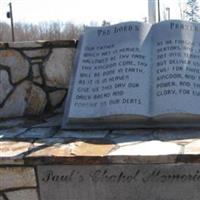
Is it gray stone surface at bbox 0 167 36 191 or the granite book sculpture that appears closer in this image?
gray stone surface at bbox 0 167 36 191

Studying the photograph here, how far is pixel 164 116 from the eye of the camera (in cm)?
399

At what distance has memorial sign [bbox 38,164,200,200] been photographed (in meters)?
3.28

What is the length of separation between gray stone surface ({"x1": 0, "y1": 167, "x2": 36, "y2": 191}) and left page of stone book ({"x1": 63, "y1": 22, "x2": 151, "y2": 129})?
2.60 feet

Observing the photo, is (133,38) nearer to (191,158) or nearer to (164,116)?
(164,116)

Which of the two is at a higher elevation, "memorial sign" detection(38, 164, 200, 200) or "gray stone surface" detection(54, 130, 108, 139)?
"gray stone surface" detection(54, 130, 108, 139)

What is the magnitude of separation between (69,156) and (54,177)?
0.19m

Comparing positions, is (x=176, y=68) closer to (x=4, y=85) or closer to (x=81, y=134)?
(x=81, y=134)

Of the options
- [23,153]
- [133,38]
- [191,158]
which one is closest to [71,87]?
[133,38]

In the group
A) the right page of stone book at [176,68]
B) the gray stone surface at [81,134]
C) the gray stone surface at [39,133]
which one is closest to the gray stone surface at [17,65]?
the gray stone surface at [39,133]

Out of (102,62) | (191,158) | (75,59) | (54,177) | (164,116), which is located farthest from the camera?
(75,59)

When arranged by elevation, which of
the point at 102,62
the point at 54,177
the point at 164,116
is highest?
the point at 102,62

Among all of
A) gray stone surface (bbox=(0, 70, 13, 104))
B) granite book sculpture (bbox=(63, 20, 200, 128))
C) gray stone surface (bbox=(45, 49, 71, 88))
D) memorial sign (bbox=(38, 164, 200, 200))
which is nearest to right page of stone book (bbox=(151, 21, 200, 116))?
granite book sculpture (bbox=(63, 20, 200, 128))

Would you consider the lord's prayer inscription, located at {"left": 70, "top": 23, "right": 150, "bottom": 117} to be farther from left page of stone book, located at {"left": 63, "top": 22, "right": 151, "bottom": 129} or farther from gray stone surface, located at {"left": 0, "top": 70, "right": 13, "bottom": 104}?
gray stone surface, located at {"left": 0, "top": 70, "right": 13, "bottom": 104}

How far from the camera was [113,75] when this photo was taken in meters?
4.25
